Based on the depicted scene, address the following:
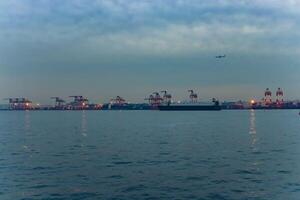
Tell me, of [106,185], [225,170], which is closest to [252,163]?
[225,170]

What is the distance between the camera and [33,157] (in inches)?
1783

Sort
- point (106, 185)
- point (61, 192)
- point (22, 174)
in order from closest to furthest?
point (61, 192), point (106, 185), point (22, 174)

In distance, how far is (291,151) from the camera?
1934 inches

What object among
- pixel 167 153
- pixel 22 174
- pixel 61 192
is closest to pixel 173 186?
pixel 61 192

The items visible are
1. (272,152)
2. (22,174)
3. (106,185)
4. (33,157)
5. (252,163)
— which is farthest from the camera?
(272,152)

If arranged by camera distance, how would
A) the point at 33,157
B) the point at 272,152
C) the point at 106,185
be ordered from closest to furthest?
the point at 106,185 < the point at 33,157 < the point at 272,152

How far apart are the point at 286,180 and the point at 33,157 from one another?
88.7 feet

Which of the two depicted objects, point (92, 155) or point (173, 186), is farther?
point (92, 155)

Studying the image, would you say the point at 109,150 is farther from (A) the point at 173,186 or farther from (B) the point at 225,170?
(A) the point at 173,186

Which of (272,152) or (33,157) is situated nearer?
(33,157)

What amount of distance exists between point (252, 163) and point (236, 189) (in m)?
12.5

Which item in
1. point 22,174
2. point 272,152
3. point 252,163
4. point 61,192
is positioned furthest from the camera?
point 272,152

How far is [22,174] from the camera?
3428 cm

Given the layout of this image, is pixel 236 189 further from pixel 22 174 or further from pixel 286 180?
pixel 22 174
